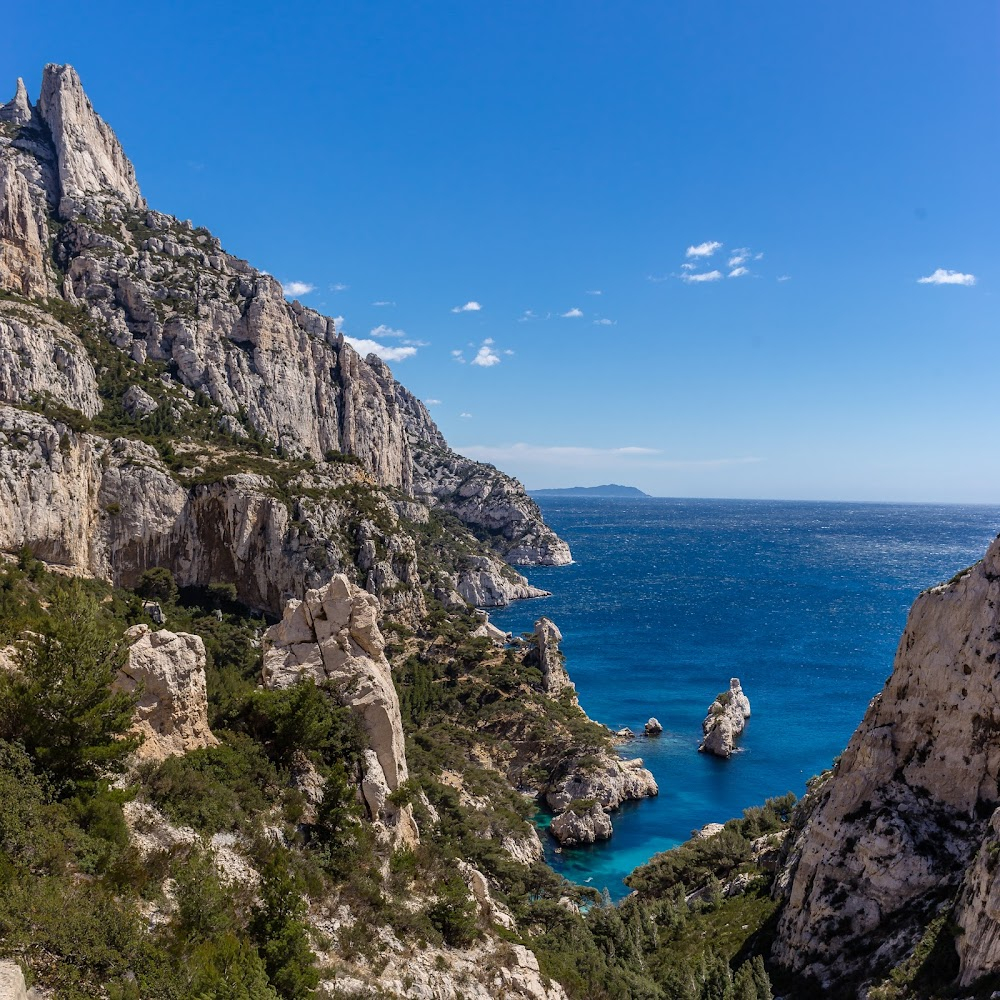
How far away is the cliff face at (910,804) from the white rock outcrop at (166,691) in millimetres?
20047

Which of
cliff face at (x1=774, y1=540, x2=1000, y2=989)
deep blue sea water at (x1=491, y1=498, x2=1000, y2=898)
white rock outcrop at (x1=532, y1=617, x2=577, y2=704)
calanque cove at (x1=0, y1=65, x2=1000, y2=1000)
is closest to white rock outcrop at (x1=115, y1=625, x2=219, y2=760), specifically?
calanque cove at (x1=0, y1=65, x2=1000, y2=1000)

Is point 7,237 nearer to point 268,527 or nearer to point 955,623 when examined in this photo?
point 268,527

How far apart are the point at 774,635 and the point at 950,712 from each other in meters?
80.9

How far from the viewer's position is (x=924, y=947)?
16922 mm

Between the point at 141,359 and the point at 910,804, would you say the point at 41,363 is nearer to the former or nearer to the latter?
the point at 141,359

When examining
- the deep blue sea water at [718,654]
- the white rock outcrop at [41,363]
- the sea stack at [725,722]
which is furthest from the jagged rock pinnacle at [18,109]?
the sea stack at [725,722]

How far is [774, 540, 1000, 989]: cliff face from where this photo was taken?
19.6 meters

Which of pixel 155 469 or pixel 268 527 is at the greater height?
pixel 155 469

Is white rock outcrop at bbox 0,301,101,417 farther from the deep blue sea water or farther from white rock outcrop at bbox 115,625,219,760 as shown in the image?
the deep blue sea water

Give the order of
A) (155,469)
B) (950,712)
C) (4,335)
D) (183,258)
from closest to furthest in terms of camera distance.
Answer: (950,712)
(4,335)
(155,469)
(183,258)

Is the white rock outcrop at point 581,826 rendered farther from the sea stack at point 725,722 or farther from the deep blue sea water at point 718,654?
the sea stack at point 725,722

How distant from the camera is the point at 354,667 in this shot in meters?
22.7

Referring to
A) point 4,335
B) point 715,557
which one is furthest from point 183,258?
point 715,557

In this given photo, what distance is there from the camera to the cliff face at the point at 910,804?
19.6 meters
